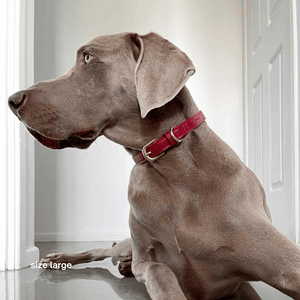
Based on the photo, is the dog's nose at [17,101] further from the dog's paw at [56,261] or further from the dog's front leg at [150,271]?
the dog's paw at [56,261]

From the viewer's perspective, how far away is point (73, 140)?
1.03 meters

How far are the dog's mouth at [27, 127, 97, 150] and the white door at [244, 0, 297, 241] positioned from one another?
1.18 m

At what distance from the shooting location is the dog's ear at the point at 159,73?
3.02ft

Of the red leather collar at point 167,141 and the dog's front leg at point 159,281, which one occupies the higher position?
the red leather collar at point 167,141

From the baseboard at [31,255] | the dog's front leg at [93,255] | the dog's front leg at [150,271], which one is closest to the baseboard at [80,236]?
the baseboard at [31,255]

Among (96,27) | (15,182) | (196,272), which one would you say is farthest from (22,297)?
(96,27)

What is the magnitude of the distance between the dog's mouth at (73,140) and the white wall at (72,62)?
2.10m

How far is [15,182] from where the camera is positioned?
180 cm

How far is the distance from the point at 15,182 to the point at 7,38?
0.71 m

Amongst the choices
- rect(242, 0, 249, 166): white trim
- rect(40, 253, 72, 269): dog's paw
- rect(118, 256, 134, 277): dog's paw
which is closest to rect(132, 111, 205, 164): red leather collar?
rect(118, 256, 134, 277): dog's paw

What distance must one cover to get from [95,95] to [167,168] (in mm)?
276

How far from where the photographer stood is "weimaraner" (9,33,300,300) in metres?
0.92

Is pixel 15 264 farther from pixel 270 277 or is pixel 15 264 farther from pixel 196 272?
pixel 270 277

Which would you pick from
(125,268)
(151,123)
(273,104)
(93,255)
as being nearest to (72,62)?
(273,104)
